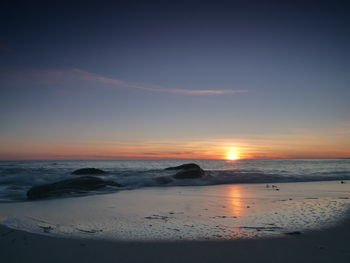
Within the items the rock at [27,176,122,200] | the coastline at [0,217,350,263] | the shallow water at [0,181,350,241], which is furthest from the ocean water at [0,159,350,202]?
the coastline at [0,217,350,263]

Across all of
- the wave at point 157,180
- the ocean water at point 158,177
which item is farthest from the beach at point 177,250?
the wave at point 157,180

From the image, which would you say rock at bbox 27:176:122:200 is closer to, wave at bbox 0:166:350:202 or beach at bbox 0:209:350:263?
wave at bbox 0:166:350:202

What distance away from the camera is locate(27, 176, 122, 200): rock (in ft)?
38.8

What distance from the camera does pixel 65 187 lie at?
528 inches

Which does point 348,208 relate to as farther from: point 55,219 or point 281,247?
point 55,219

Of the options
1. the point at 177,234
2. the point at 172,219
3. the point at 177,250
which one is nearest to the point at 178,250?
the point at 177,250

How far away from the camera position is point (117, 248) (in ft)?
15.8

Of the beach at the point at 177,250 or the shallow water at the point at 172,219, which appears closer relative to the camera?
the beach at the point at 177,250

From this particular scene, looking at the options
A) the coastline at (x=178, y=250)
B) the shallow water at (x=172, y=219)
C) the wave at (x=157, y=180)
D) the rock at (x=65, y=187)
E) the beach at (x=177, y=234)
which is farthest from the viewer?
the wave at (x=157, y=180)

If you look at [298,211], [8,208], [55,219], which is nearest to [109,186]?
[8,208]

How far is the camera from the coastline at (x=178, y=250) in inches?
173

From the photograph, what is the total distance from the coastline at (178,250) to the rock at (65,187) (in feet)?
22.1

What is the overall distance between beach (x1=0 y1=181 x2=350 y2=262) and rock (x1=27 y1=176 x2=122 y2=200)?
3262mm

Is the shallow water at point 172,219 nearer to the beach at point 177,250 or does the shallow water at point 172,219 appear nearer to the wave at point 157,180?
the beach at point 177,250
